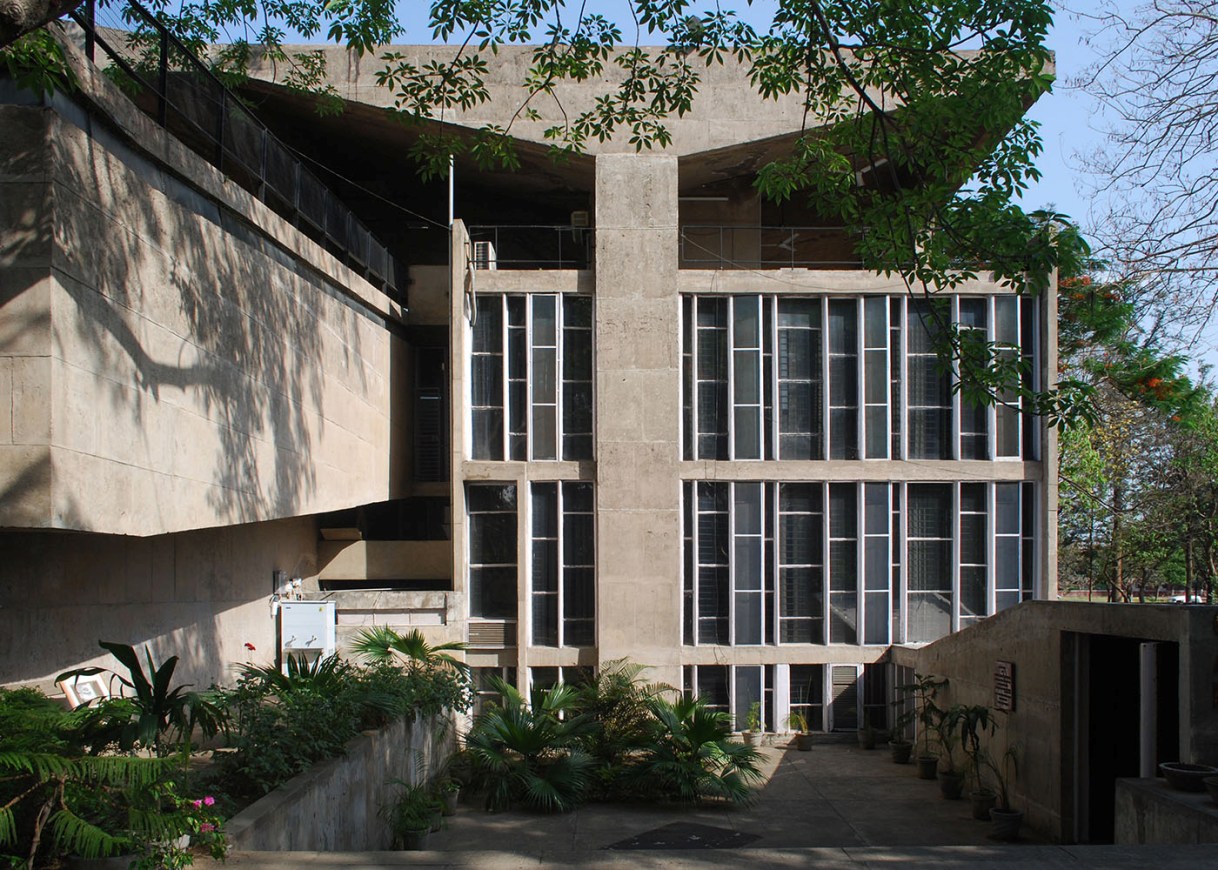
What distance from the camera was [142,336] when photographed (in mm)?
8992

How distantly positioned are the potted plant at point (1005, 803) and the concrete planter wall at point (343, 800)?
6.83 metres

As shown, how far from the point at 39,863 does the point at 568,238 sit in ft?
Result: 61.6

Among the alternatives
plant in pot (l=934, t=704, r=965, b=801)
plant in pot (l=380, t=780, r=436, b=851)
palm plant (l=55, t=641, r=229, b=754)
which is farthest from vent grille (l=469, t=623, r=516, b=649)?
palm plant (l=55, t=641, r=229, b=754)

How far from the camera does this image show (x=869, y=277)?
63.1 feet

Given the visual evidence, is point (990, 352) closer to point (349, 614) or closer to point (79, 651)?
point (79, 651)

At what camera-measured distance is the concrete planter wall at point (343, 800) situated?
6.91 metres

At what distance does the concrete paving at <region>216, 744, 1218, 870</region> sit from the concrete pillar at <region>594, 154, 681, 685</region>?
3206 millimetres

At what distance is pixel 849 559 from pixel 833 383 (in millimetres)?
3142

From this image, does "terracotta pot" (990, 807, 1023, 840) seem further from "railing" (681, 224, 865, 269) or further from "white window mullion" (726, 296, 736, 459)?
"railing" (681, 224, 865, 269)

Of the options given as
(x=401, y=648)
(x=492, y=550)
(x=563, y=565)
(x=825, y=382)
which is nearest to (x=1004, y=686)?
(x=825, y=382)

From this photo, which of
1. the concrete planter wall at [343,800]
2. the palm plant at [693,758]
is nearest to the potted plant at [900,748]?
the palm plant at [693,758]

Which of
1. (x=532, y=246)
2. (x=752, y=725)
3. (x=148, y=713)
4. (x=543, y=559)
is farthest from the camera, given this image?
(x=532, y=246)

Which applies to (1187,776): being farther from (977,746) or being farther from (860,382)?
(860,382)

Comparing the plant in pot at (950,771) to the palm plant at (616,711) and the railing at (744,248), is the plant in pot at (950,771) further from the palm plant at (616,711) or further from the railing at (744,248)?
the railing at (744,248)
